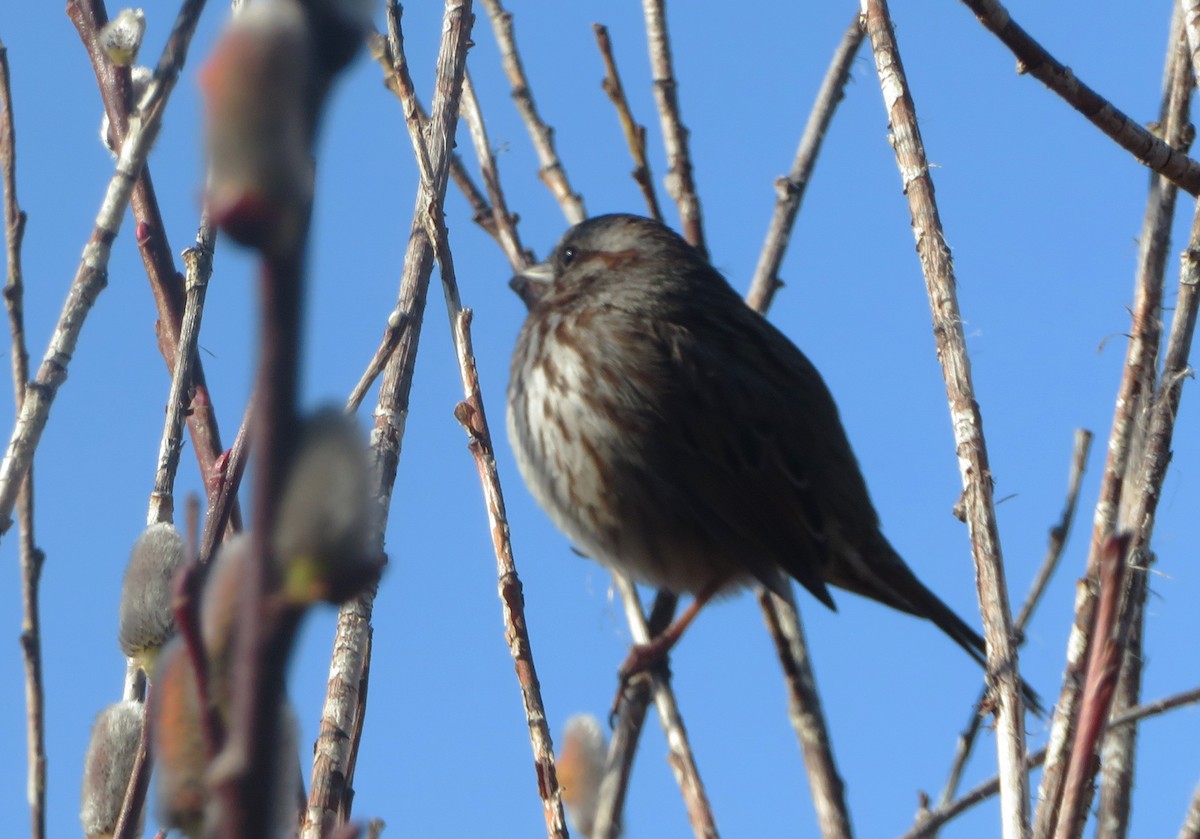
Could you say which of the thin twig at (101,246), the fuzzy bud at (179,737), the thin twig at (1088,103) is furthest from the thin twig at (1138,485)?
the fuzzy bud at (179,737)

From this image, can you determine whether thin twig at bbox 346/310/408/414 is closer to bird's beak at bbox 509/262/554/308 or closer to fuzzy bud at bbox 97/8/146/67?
fuzzy bud at bbox 97/8/146/67

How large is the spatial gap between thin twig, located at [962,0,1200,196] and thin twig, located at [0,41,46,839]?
72.5 inches

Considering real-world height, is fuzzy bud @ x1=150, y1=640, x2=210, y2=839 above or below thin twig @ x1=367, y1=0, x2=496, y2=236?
below

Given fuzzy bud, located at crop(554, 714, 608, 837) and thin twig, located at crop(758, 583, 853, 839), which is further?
thin twig, located at crop(758, 583, 853, 839)

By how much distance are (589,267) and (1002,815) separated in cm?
277

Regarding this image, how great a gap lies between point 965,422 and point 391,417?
97 centimetres

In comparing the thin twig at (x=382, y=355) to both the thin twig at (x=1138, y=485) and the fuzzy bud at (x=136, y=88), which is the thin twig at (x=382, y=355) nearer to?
the fuzzy bud at (x=136, y=88)

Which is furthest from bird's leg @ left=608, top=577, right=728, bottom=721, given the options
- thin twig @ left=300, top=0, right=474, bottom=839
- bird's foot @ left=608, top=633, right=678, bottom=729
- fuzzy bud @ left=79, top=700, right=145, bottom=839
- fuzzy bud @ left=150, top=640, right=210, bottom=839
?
fuzzy bud @ left=150, top=640, right=210, bottom=839

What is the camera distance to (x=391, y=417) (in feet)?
7.83

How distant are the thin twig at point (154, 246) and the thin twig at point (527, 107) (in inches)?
42.6

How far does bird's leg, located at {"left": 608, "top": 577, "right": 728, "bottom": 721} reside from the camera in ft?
8.15

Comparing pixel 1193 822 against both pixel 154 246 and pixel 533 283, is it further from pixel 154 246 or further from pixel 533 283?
pixel 533 283

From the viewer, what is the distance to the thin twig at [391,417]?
190 centimetres

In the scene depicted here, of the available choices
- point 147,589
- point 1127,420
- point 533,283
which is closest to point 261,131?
point 147,589
